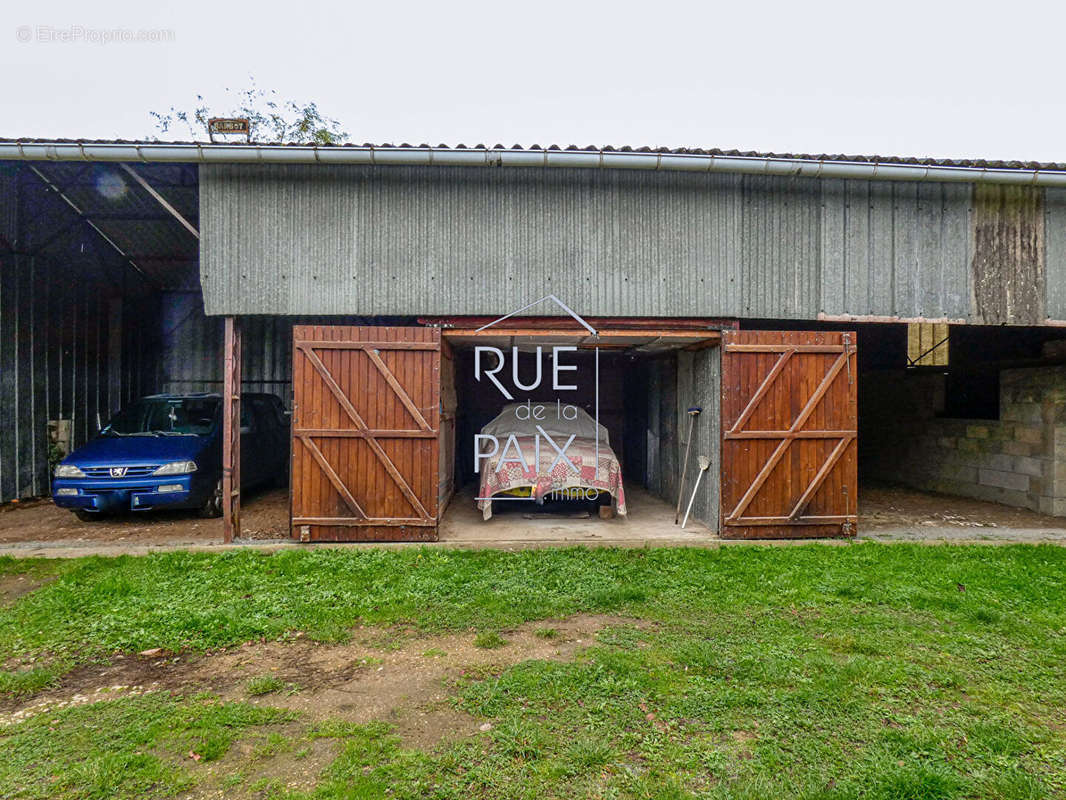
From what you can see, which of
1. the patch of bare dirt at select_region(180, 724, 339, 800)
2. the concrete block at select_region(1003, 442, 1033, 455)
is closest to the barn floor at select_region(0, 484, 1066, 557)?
the concrete block at select_region(1003, 442, 1033, 455)

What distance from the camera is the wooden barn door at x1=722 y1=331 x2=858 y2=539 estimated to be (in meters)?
6.62

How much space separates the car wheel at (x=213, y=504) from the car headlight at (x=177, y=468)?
54 centimetres

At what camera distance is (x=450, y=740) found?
287cm

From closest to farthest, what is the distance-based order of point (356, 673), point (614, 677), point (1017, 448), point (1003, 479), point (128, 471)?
point (614, 677)
point (356, 673)
point (128, 471)
point (1017, 448)
point (1003, 479)

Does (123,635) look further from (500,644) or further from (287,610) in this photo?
(500,644)

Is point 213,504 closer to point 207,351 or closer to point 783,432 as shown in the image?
point 207,351

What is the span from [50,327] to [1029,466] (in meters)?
14.9

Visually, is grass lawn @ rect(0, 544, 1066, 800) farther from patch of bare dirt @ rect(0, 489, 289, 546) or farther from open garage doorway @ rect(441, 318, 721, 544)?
open garage doorway @ rect(441, 318, 721, 544)

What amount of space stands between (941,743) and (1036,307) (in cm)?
619

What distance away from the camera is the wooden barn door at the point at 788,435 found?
6.62 metres

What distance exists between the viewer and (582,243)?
6.55 meters

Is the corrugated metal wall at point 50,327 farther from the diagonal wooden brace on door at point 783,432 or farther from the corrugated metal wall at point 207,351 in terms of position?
the diagonal wooden brace on door at point 783,432

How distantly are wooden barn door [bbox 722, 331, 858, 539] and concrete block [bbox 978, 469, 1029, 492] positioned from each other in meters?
3.83

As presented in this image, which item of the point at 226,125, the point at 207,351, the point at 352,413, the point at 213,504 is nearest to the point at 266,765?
the point at 352,413
